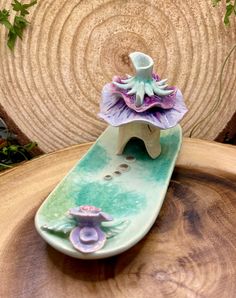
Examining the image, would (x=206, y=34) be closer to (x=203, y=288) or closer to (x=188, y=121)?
(x=188, y=121)

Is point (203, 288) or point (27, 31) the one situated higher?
point (27, 31)

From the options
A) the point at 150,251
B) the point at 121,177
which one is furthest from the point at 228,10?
the point at 150,251

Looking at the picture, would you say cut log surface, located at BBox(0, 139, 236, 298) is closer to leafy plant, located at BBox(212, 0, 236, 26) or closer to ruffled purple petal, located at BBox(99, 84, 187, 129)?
ruffled purple petal, located at BBox(99, 84, 187, 129)

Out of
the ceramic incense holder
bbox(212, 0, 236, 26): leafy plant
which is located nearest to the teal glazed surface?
the ceramic incense holder

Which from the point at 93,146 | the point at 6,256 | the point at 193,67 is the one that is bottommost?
the point at 6,256

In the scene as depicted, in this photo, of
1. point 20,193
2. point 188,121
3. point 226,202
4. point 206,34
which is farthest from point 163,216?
point 206,34

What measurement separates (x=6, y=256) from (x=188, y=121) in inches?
22.5

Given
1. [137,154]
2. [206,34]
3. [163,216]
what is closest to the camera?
[163,216]

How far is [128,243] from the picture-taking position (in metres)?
0.79

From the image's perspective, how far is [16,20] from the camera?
1204 millimetres

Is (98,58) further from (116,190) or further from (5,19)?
(116,190)

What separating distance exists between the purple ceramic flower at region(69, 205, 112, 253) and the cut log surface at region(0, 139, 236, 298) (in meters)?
0.05

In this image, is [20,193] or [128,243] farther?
[20,193]

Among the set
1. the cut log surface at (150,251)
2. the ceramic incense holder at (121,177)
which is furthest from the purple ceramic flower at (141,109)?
the cut log surface at (150,251)
